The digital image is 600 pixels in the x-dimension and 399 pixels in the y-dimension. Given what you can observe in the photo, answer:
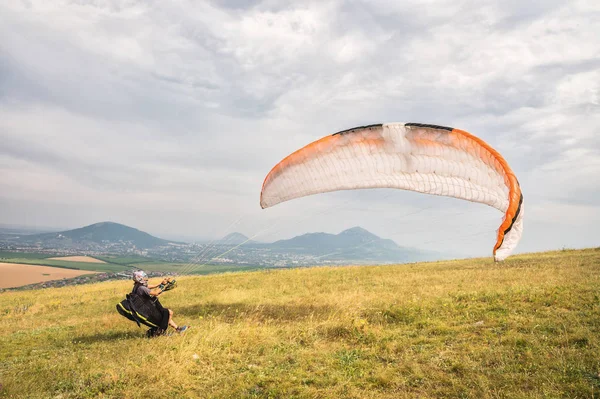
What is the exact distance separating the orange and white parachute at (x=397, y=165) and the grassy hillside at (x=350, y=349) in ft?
11.4

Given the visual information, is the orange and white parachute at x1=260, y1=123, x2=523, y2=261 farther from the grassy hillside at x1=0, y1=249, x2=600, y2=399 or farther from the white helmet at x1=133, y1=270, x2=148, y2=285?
the white helmet at x1=133, y1=270, x2=148, y2=285

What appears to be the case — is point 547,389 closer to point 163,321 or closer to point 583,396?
point 583,396

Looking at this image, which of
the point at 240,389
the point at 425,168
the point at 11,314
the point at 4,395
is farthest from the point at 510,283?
the point at 11,314

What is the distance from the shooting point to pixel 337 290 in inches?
659

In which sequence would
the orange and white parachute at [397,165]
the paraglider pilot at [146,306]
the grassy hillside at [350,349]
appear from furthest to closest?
the orange and white parachute at [397,165] → the paraglider pilot at [146,306] → the grassy hillside at [350,349]

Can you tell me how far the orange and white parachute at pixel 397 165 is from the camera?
33.5ft

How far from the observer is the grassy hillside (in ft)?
20.6

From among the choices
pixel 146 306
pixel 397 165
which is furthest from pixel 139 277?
pixel 397 165

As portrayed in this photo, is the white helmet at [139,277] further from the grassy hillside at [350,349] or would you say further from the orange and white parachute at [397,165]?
the orange and white parachute at [397,165]

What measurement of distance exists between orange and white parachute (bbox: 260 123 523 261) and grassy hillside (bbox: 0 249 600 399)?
137 inches

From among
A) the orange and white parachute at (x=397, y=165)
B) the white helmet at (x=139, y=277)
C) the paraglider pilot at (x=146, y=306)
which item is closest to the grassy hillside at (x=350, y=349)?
the paraglider pilot at (x=146, y=306)

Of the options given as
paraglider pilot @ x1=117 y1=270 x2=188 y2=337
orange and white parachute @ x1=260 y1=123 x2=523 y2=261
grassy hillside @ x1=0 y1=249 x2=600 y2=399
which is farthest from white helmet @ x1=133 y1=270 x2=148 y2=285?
orange and white parachute @ x1=260 y1=123 x2=523 y2=261

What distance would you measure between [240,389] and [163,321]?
183 inches

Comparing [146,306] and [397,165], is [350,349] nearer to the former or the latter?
[146,306]
